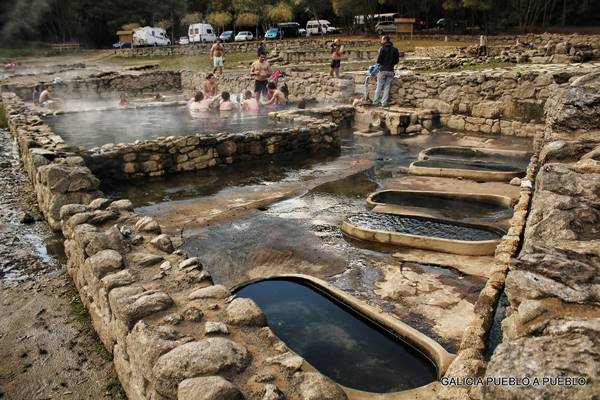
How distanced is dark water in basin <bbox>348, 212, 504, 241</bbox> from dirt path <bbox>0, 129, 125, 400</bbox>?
361 centimetres

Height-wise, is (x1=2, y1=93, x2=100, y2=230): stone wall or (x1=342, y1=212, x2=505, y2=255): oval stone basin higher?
(x1=2, y1=93, x2=100, y2=230): stone wall

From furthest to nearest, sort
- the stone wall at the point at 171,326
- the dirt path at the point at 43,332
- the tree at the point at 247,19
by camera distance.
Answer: the tree at the point at 247,19, the dirt path at the point at 43,332, the stone wall at the point at 171,326

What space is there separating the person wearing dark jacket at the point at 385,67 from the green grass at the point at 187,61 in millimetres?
15120

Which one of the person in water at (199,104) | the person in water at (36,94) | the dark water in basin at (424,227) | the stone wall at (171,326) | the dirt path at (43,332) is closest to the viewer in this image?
the stone wall at (171,326)

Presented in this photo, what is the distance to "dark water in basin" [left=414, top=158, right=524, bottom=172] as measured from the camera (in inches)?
370

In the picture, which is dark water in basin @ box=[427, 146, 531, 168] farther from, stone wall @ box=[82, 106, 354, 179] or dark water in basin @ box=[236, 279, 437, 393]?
dark water in basin @ box=[236, 279, 437, 393]

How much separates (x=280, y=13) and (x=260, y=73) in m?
36.8

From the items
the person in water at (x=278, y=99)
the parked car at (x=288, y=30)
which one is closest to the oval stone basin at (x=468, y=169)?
the person in water at (x=278, y=99)

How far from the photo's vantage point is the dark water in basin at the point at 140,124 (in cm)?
1229

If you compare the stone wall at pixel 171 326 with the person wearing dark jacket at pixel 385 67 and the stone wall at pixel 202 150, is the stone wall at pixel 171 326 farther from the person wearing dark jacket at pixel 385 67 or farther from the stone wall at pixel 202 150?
the person wearing dark jacket at pixel 385 67

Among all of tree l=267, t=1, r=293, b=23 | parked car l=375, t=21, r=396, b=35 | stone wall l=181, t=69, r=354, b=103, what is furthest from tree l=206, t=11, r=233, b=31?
stone wall l=181, t=69, r=354, b=103

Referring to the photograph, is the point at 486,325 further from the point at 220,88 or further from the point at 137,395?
the point at 220,88

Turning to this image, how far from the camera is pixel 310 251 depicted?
621 centimetres

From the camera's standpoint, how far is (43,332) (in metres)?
4.81
